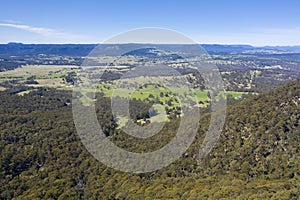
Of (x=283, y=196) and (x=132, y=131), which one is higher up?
(x=283, y=196)

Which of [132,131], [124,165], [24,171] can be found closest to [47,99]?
[132,131]

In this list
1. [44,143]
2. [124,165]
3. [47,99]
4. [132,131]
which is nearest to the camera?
[124,165]

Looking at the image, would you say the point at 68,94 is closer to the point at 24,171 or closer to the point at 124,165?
the point at 24,171

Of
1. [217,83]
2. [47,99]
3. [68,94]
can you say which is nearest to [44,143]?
[47,99]

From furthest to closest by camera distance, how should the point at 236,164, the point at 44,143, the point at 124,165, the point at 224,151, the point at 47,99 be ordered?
the point at 47,99 → the point at 44,143 → the point at 124,165 → the point at 224,151 → the point at 236,164

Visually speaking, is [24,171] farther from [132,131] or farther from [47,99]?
[47,99]

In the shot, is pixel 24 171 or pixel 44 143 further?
pixel 44 143
